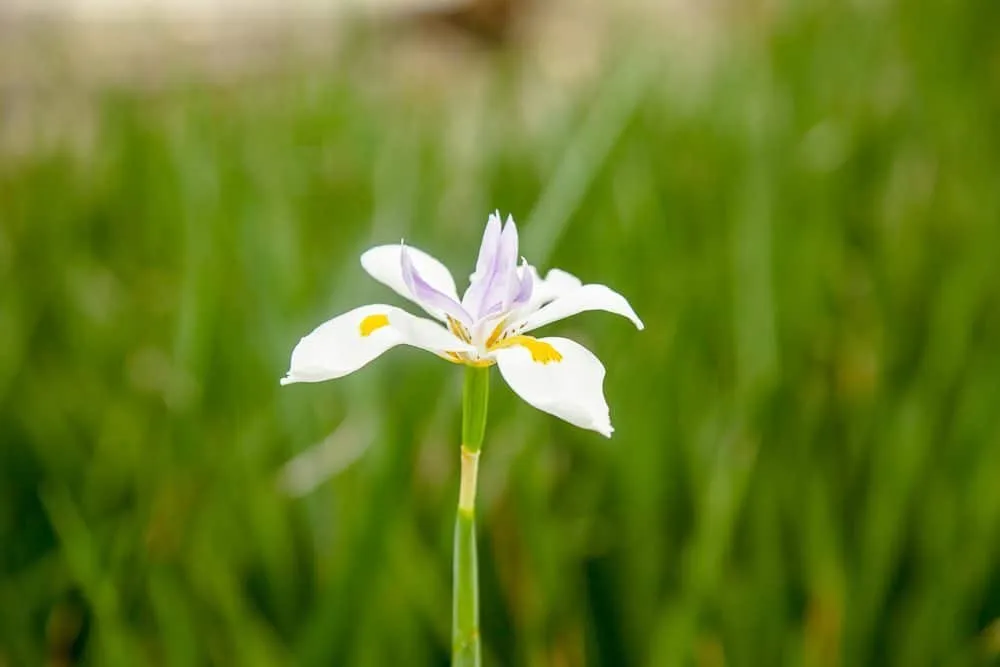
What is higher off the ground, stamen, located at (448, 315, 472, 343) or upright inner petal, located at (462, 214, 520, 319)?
upright inner petal, located at (462, 214, 520, 319)

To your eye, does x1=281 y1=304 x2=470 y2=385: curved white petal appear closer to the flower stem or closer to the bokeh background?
the flower stem

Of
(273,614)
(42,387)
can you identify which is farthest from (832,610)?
(42,387)

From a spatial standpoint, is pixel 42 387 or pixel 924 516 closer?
pixel 924 516

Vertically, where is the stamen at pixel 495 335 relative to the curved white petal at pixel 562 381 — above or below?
above

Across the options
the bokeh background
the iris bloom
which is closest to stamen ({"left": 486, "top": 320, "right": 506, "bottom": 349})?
the iris bloom

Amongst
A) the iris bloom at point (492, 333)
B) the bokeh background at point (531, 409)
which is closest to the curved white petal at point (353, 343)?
the iris bloom at point (492, 333)

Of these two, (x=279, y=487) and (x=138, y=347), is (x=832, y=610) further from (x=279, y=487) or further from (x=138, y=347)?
(x=138, y=347)

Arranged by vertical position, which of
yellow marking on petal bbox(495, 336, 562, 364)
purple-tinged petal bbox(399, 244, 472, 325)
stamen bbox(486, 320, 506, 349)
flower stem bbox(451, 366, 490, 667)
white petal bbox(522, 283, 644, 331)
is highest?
purple-tinged petal bbox(399, 244, 472, 325)

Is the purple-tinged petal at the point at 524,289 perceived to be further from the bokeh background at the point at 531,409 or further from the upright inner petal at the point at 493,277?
the bokeh background at the point at 531,409
